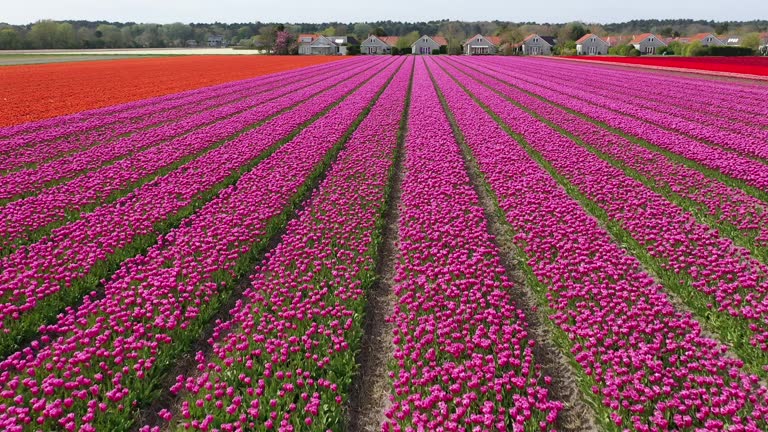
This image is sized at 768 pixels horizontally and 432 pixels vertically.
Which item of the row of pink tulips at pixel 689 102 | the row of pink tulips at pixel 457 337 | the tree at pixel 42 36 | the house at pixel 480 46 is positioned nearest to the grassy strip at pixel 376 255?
the row of pink tulips at pixel 457 337

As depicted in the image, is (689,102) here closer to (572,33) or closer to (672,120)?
(672,120)

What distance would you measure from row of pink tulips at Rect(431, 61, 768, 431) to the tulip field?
36 mm

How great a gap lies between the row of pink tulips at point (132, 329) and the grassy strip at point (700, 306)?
6987 mm

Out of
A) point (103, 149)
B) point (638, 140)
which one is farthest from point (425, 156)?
point (103, 149)

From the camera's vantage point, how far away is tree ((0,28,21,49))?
146 metres

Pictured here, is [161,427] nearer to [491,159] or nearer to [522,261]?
[522,261]

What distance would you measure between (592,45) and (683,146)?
147572mm

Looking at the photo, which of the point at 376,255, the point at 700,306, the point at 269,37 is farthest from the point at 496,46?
the point at 700,306

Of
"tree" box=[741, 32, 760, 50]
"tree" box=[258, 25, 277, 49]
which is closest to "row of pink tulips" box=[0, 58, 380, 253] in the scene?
"tree" box=[741, 32, 760, 50]

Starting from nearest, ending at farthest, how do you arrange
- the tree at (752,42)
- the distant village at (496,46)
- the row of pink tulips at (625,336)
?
the row of pink tulips at (625,336) → the tree at (752,42) → the distant village at (496,46)

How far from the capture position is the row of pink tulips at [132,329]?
504 centimetres

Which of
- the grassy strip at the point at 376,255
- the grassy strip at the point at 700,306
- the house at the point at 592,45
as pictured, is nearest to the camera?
the grassy strip at the point at 700,306

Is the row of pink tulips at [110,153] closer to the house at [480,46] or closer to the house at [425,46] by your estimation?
the house at [425,46]

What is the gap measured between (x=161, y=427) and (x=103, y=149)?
50.3 feet
